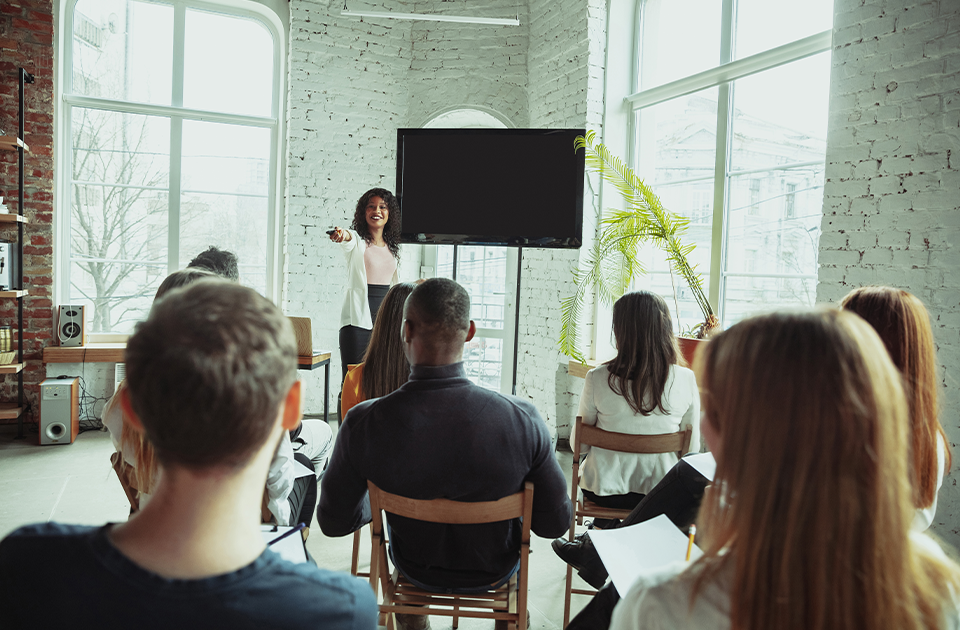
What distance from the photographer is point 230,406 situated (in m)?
0.66

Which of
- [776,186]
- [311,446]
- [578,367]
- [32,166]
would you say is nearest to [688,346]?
[776,186]

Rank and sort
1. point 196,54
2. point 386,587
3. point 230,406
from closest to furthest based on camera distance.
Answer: point 230,406, point 386,587, point 196,54

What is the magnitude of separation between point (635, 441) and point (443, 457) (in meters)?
0.84

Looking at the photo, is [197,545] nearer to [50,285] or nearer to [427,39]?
[50,285]

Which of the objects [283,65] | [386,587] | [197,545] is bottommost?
[386,587]

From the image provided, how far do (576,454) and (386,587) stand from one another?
93 centimetres

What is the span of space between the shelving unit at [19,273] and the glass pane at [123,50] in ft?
1.97

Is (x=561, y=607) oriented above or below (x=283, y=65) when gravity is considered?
below

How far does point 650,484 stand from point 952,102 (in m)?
1.86

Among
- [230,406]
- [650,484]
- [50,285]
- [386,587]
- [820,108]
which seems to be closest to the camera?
[230,406]

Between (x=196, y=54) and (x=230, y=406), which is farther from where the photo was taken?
(x=196, y=54)

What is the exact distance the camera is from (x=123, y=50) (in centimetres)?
496

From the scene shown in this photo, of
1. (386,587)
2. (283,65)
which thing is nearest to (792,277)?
(386,587)

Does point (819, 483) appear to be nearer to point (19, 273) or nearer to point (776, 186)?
point (776, 186)
